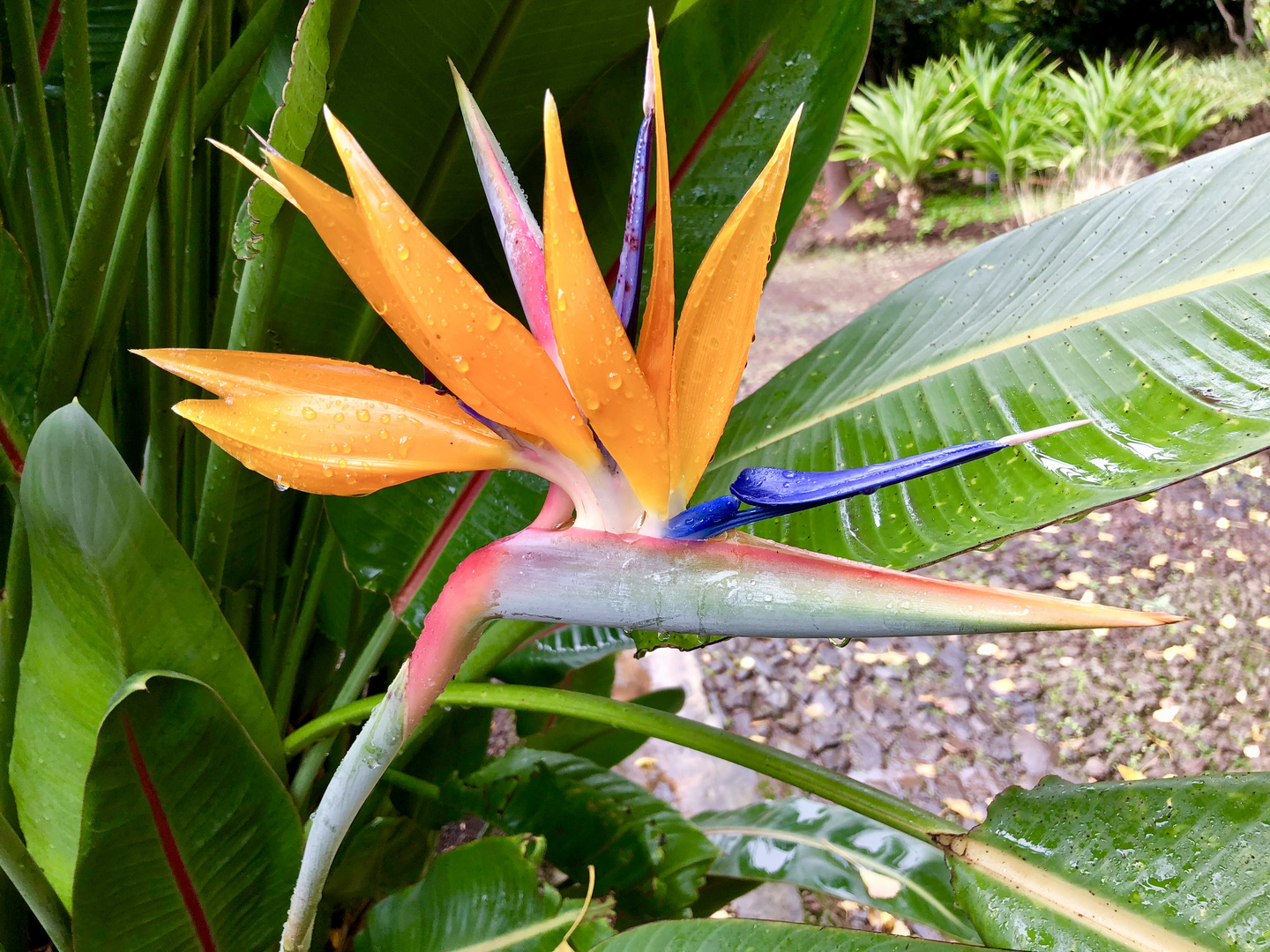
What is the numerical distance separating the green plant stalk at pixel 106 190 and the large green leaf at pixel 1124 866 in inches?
22.0

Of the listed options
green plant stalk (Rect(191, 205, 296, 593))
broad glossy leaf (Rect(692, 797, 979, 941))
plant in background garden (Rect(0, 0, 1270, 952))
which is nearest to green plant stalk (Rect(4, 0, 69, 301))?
plant in background garden (Rect(0, 0, 1270, 952))

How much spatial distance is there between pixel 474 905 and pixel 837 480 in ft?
1.57

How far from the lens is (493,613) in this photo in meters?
0.28

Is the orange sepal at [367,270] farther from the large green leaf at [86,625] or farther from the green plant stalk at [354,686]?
the green plant stalk at [354,686]

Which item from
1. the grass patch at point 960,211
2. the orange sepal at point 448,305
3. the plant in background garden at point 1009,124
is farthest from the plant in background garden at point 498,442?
the plant in background garden at point 1009,124

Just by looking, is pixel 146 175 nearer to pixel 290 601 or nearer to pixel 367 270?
pixel 367 270

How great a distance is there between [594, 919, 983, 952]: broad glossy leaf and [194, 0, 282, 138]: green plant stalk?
0.56m

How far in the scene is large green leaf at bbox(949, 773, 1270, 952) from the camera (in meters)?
0.42

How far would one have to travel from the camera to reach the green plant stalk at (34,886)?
449 mm

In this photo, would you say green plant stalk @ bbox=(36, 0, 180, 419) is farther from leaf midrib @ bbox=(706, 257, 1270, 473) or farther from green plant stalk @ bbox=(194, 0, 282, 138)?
leaf midrib @ bbox=(706, 257, 1270, 473)

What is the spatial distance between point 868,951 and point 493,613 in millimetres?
278

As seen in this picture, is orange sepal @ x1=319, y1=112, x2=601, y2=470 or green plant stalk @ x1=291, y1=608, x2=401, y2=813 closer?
orange sepal @ x1=319, y1=112, x2=601, y2=470

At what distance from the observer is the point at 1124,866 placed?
45cm

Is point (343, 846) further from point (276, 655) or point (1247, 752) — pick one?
point (1247, 752)
